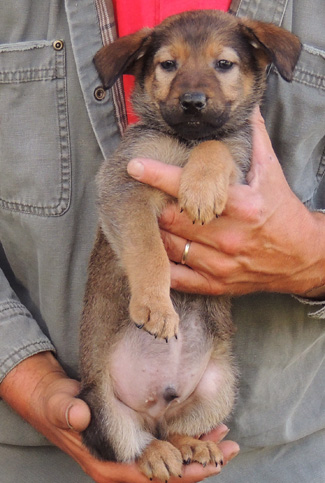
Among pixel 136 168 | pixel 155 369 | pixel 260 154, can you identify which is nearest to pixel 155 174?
pixel 136 168

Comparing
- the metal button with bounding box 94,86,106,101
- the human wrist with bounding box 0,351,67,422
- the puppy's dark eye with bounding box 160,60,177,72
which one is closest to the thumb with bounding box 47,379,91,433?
the human wrist with bounding box 0,351,67,422

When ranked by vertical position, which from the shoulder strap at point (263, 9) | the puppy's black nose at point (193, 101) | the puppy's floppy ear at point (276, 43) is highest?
the shoulder strap at point (263, 9)

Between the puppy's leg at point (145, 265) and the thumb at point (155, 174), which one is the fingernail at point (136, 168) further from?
the puppy's leg at point (145, 265)

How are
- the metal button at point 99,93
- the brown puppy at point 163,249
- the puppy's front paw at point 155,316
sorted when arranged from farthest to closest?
1. the metal button at point 99,93
2. the brown puppy at point 163,249
3. the puppy's front paw at point 155,316

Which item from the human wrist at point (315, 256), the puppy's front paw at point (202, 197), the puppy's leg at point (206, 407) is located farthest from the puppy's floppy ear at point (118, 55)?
the puppy's leg at point (206, 407)

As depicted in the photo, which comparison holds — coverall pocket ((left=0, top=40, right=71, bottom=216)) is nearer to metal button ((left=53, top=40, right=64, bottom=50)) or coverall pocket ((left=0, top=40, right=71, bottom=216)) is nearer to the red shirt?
metal button ((left=53, top=40, right=64, bottom=50))

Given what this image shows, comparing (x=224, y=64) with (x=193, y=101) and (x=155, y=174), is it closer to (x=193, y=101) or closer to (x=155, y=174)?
(x=193, y=101)

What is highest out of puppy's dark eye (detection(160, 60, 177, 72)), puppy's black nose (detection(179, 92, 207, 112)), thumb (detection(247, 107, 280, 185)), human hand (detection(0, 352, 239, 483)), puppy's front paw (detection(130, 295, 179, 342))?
puppy's dark eye (detection(160, 60, 177, 72))
